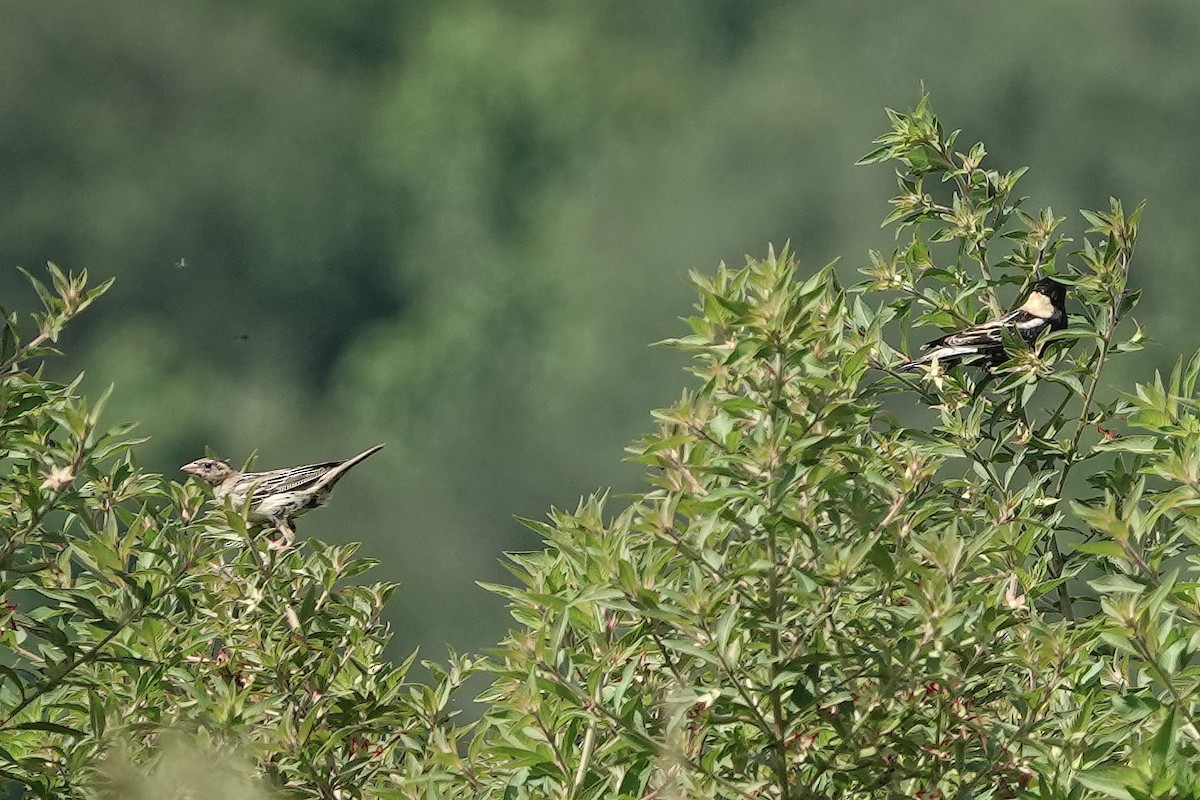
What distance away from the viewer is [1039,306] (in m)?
6.29

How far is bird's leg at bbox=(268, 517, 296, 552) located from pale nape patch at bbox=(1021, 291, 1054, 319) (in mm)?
2655

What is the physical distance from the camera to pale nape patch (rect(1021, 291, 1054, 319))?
20.4 ft

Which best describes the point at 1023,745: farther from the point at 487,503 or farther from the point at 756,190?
the point at 756,190

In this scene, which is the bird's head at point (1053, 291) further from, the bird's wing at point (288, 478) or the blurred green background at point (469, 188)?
the blurred green background at point (469, 188)

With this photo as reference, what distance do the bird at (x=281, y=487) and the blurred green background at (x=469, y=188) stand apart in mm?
18868

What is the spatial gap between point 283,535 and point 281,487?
0.97m

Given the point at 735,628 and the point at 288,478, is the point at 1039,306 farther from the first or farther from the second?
the point at 288,478

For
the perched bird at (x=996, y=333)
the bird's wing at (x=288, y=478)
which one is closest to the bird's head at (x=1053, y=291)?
the perched bird at (x=996, y=333)

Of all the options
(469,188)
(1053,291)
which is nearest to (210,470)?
(1053,291)

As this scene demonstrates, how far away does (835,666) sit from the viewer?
4.02 meters

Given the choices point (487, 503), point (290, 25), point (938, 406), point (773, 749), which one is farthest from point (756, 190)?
point (773, 749)

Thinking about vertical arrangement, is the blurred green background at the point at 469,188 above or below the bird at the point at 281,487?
above

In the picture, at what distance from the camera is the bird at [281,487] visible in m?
6.55

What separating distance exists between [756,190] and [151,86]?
43.5ft
